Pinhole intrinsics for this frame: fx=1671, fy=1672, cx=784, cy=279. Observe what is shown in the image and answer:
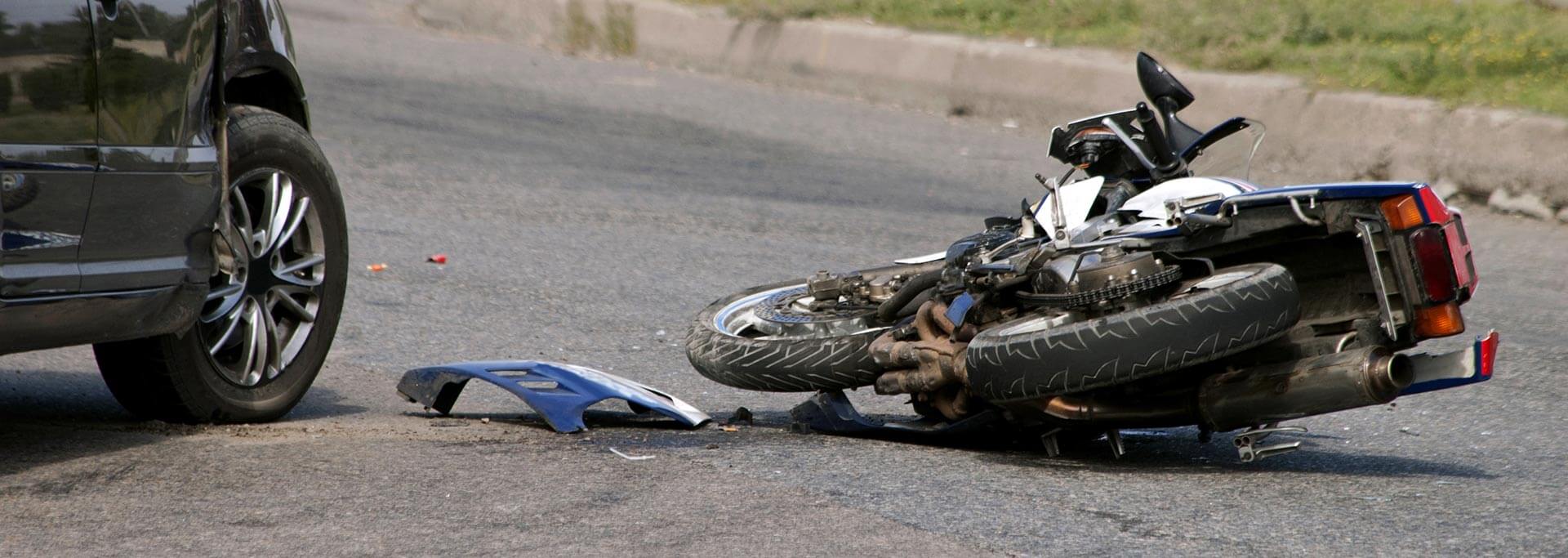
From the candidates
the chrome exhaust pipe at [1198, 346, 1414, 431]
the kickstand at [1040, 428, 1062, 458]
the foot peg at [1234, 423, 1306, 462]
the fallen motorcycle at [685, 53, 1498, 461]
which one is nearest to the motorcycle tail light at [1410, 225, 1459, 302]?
the fallen motorcycle at [685, 53, 1498, 461]

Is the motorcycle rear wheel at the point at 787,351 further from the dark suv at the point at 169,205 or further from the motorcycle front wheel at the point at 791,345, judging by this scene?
the dark suv at the point at 169,205

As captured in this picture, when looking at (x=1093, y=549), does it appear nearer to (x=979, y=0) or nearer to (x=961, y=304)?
(x=961, y=304)

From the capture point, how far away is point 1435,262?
445 centimetres

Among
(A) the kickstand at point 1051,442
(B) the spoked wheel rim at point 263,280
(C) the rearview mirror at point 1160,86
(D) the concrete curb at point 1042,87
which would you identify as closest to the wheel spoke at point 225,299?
(B) the spoked wheel rim at point 263,280

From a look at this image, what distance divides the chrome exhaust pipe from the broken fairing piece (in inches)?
63.2

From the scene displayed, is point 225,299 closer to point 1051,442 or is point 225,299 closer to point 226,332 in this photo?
point 226,332

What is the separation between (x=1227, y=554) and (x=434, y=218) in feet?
21.3

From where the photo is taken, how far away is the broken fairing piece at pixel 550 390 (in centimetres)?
514

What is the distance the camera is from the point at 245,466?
173 inches

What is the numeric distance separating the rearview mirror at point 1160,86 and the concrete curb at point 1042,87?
590 cm

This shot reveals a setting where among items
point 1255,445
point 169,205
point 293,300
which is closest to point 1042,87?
point 1255,445

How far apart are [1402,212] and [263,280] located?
331 cm

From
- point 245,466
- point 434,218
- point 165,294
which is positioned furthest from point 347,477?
point 434,218

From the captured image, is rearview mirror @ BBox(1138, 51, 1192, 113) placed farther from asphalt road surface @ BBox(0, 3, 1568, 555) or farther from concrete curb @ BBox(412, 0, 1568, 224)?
concrete curb @ BBox(412, 0, 1568, 224)
